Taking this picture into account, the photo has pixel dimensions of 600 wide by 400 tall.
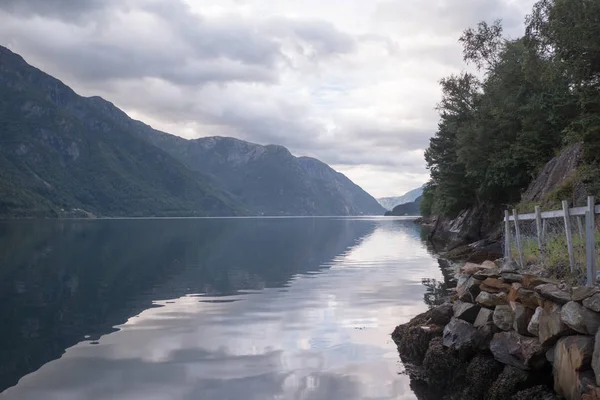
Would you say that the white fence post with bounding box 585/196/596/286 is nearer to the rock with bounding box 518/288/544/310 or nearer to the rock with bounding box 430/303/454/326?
the rock with bounding box 518/288/544/310

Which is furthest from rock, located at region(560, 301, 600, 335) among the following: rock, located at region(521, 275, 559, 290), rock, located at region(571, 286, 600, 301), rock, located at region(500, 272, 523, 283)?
rock, located at region(500, 272, 523, 283)

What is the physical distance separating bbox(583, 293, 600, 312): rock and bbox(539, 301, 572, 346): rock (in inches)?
28.5

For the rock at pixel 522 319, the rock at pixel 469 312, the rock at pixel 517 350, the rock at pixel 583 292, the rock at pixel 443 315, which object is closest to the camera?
the rock at pixel 583 292

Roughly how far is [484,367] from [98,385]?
33.5 feet

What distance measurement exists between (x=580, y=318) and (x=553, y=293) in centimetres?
124

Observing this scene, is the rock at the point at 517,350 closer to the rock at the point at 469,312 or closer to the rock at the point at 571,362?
the rock at the point at 571,362

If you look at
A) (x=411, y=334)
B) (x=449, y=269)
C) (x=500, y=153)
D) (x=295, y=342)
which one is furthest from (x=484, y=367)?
(x=500, y=153)

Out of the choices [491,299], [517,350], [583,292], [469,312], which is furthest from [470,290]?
[583,292]

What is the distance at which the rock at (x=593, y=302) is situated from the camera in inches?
426

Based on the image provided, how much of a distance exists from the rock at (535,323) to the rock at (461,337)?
2001 mm

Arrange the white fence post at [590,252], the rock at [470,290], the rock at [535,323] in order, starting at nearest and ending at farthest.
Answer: the rock at [535,323]
the white fence post at [590,252]
the rock at [470,290]

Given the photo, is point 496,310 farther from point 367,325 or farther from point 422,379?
point 367,325

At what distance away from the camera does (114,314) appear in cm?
2530

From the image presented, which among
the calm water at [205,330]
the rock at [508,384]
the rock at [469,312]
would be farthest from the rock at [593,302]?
the calm water at [205,330]
